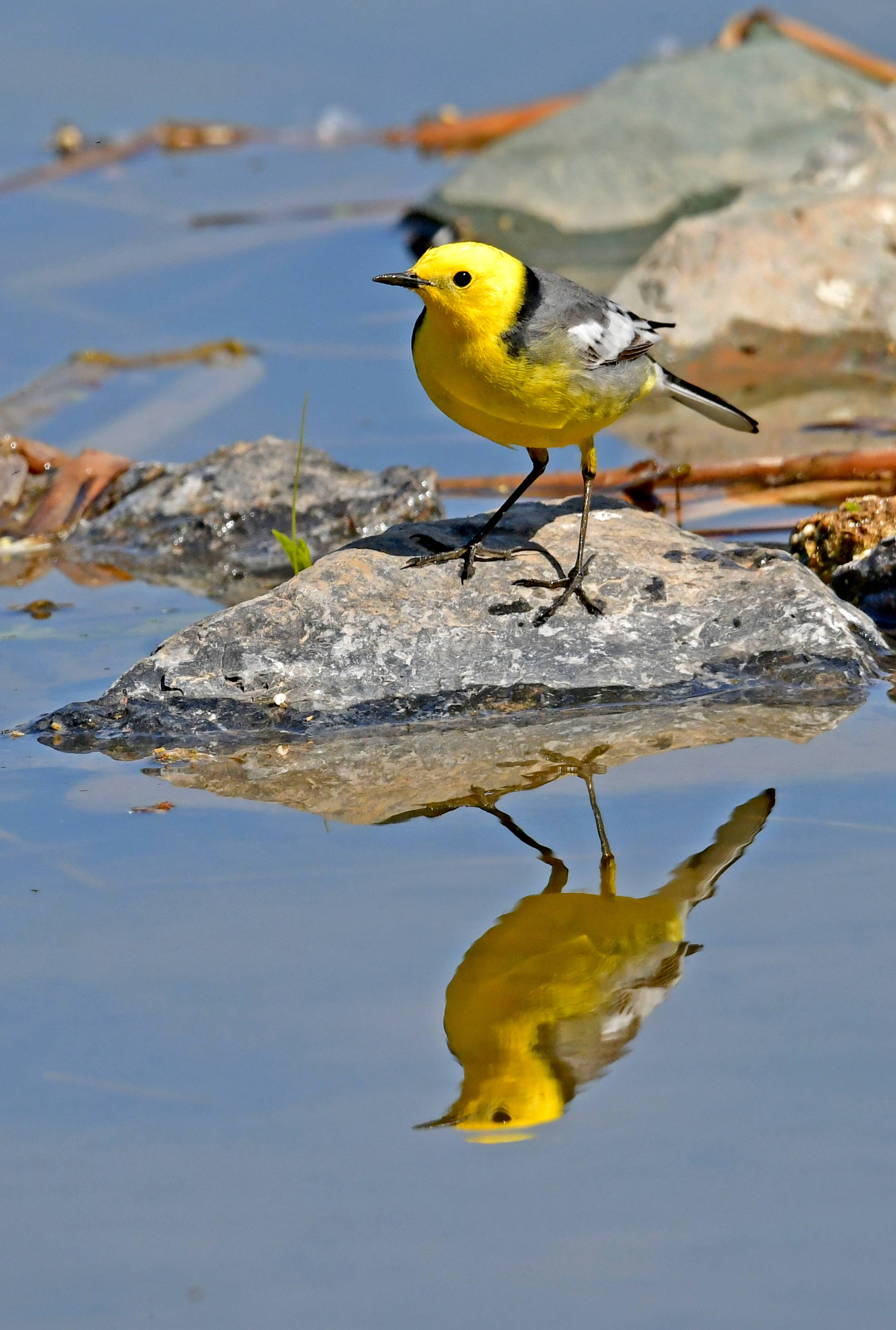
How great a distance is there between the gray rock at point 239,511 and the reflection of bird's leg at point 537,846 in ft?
8.07

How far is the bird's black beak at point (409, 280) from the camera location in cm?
404

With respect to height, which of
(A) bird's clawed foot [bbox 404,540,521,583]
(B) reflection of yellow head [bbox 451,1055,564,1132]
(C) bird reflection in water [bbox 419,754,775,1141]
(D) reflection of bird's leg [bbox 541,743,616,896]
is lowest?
(D) reflection of bird's leg [bbox 541,743,616,896]

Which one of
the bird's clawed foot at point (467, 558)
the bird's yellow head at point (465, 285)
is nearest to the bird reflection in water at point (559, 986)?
the bird's clawed foot at point (467, 558)

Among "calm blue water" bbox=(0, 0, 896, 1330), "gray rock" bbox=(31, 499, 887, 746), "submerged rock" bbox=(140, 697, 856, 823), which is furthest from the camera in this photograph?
"gray rock" bbox=(31, 499, 887, 746)

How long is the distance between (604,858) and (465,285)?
159 cm

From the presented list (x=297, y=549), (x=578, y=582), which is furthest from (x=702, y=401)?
(x=297, y=549)

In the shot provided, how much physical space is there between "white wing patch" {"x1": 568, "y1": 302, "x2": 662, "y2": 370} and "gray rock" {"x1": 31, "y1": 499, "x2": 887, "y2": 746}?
2.04ft

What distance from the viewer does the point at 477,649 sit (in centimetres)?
441

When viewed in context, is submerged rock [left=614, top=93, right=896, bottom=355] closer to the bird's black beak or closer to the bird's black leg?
the bird's black leg

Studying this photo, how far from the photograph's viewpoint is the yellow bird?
4094mm

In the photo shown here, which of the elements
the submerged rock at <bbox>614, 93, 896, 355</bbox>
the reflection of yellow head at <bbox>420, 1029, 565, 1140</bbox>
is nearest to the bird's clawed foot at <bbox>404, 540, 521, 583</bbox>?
the reflection of yellow head at <bbox>420, 1029, 565, 1140</bbox>

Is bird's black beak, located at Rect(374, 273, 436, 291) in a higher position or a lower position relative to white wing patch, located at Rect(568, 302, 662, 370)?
higher

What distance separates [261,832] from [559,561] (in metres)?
1.56

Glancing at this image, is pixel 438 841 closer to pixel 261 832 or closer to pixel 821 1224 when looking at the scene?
pixel 261 832
